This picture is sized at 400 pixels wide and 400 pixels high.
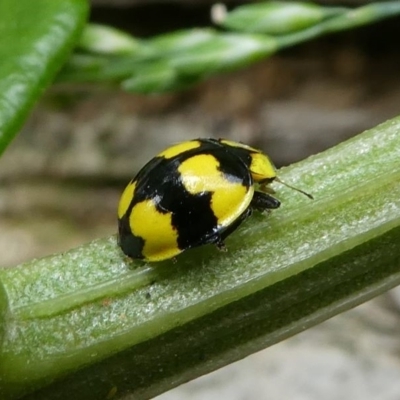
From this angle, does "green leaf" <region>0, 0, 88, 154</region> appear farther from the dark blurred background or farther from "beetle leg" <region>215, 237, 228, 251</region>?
the dark blurred background

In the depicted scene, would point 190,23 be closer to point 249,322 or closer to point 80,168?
point 80,168

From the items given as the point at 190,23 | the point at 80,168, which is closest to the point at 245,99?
the point at 190,23

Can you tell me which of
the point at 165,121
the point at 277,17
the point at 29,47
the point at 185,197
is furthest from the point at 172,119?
the point at 185,197

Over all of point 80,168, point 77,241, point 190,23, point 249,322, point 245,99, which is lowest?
point 77,241

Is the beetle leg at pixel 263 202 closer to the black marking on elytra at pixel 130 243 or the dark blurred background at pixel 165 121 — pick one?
the black marking on elytra at pixel 130 243

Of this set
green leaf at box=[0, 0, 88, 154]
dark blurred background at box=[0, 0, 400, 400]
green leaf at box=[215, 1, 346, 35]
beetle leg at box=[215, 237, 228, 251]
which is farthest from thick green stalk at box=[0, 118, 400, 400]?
dark blurred background at box=[0, 0, 400, 400]

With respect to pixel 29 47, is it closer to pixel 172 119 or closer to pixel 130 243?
pixel 130 243
